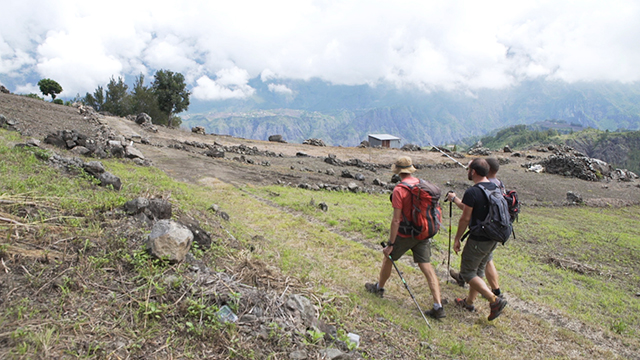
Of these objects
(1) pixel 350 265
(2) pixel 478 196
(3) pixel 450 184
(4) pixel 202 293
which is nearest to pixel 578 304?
(2) pixel 478 196

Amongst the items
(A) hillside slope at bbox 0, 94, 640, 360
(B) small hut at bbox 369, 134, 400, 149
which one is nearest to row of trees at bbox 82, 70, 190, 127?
(B) small hut at bbox 369, 134, 400, 149

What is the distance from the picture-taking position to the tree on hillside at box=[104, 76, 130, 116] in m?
59.6

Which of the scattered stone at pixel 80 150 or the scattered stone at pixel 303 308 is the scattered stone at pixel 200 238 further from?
the scattered stone at pixel 80 150

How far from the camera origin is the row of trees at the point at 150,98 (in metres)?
48.9

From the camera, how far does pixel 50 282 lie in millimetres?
3438

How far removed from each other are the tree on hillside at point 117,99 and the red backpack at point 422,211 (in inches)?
2652

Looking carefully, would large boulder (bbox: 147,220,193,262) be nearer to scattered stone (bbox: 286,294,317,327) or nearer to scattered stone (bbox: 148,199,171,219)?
scattered stone (bbox: 148,199,171,219)

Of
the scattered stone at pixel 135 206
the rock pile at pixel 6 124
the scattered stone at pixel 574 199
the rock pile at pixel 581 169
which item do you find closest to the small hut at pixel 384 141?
the rock pile at pixel 581 169

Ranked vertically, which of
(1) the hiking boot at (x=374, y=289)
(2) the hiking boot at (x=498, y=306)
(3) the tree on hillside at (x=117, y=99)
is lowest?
(1) the hiking boot at (x=374, y=289)

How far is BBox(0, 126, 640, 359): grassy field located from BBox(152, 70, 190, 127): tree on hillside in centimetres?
4525

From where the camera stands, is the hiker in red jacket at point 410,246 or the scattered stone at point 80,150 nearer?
the hiker in red jacket at point 410,246

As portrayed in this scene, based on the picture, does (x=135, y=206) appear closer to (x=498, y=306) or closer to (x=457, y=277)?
(x=498, y=306)

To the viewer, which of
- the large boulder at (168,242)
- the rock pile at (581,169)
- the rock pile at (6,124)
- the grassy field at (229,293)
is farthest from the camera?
the rock pile at (581,169)

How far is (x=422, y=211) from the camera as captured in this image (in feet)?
16.1
